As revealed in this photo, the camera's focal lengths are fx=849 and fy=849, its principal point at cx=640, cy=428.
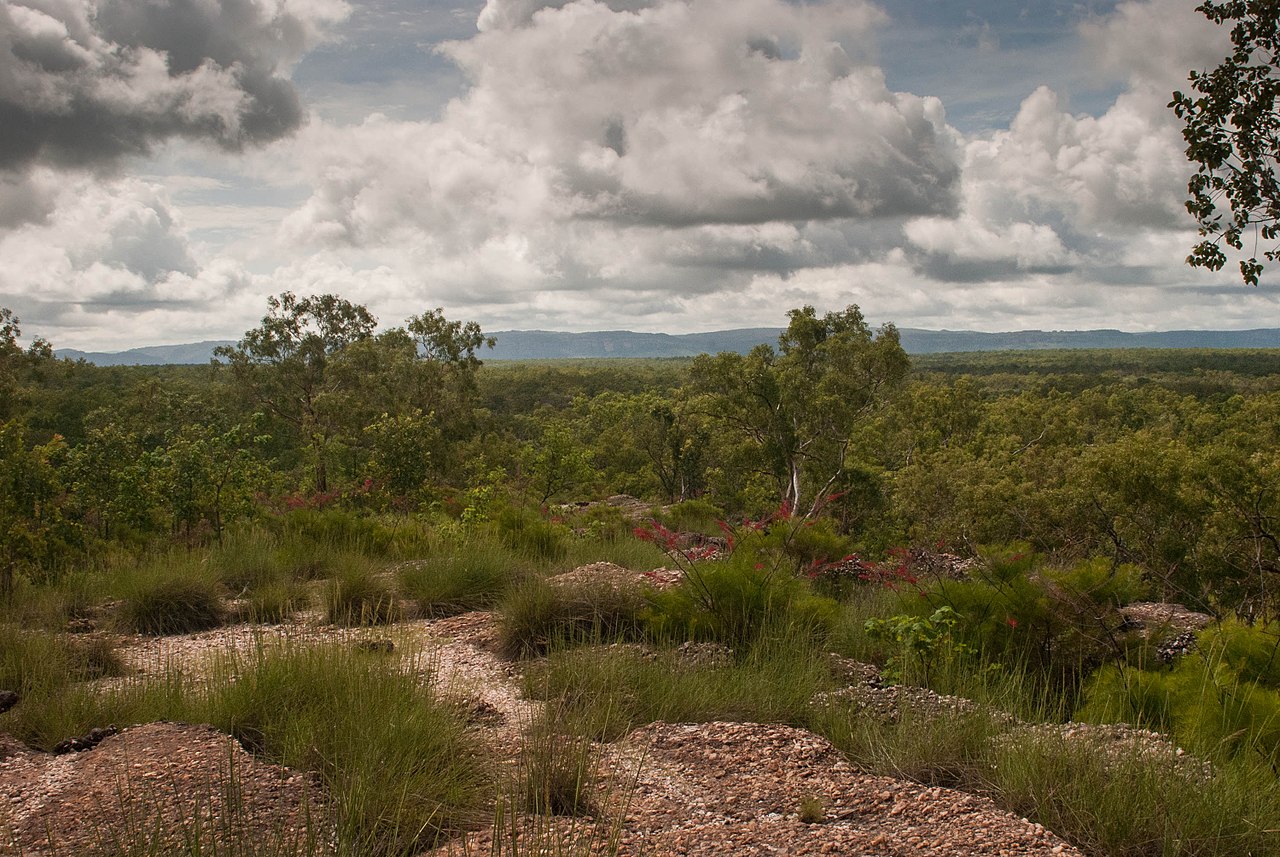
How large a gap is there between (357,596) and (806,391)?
25510 millimetres

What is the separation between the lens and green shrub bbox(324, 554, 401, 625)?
25.1 feet

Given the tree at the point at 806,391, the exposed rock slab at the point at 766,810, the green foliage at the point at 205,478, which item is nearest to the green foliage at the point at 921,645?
the exposed rock slab at the point at 766,810

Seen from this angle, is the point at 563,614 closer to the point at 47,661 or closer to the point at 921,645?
the point at 921,645

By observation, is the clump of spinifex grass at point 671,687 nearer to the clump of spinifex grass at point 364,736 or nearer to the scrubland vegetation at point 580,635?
the scrubland vegetation at point 580,635

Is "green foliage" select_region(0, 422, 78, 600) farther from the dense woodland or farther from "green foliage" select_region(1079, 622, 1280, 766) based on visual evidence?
"green foliage" select_region(1079, 622, 1280, 766)

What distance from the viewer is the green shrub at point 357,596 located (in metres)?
7.66

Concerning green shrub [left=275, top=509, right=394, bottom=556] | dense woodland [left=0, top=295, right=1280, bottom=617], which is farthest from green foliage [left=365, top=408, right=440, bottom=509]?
green shrub [left=275, top=509, right=394, bottom=556]

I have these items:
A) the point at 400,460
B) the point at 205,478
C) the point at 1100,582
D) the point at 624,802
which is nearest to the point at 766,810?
the point at 624,802

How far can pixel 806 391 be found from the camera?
1251 inches

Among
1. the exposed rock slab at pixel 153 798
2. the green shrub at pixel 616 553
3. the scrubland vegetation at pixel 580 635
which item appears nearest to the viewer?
the exposed rock slab at pixel 153 798

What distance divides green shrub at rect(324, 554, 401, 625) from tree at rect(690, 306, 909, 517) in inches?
901

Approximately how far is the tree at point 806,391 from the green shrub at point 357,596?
2288 cm

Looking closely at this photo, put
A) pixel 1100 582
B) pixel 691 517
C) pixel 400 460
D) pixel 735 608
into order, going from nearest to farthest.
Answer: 1. pixel 1100 582
2. pixel 735 608
3. pixel 400 460
4. pixel 691 517

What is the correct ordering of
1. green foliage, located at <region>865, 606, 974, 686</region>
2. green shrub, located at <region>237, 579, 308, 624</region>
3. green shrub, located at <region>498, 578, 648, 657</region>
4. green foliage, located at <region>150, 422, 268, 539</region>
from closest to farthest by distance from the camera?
green foliage, located at <region>865, 606, 974, 686</region>, green shrub, located at <region>498, 578, 648, 657</region>, green shrub, located at <region>237, 579, 308, 624</region>, green foliage, located at <region>150, 422, 268, 539</region>
